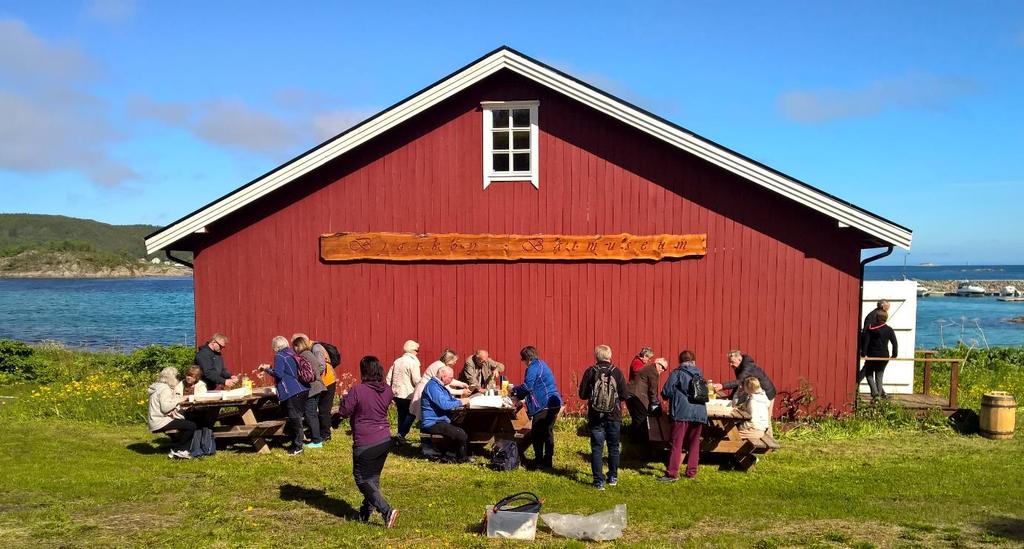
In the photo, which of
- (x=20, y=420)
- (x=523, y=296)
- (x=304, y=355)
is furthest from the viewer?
(x=523, y=296)

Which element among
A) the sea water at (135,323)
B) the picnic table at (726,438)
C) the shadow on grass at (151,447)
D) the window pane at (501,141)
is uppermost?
the window pane at (501,141)

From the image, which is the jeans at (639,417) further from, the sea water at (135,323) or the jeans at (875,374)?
the sea water at (135,323)

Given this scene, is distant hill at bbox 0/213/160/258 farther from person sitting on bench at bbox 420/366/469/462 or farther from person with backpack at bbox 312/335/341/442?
person sitting on bench at bbox 420/366/469/462

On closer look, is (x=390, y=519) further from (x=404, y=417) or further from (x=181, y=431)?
(x=181, y=431)

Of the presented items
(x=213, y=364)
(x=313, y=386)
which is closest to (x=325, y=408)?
(x=313, y=386)

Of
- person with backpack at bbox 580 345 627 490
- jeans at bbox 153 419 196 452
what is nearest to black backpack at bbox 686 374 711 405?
person with backpack at bbox 580 345 627 490

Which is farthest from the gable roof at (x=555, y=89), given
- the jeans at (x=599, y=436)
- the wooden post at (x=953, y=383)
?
the jeans at (x=599, y=436)

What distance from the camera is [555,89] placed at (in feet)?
42.3

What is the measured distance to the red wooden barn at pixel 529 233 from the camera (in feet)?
42.3

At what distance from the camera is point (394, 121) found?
43.0 feet

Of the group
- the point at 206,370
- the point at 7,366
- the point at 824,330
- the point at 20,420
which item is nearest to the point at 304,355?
the point at 206,370

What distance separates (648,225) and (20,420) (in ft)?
40.5

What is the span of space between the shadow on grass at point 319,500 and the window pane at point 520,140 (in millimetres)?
7526

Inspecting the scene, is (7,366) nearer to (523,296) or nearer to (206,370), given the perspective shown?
(206,370)
